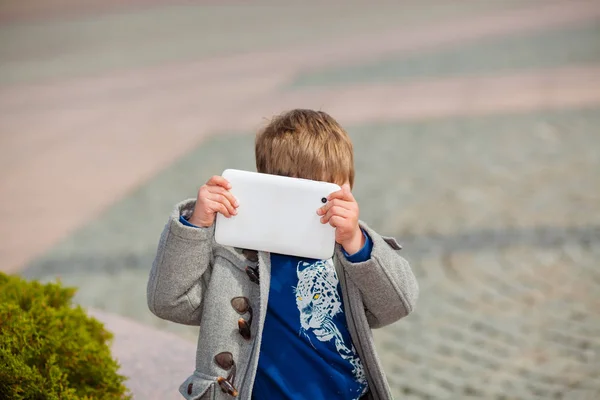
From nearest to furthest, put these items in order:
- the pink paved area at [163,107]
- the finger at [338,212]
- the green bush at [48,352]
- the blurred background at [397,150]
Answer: the finger at [338,212] < the green bush at [48,352] < the blurred background at [397,150] < the pink paved area at [163,107]

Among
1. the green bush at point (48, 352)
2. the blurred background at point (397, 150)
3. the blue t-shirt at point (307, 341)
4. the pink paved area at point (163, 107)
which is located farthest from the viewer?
the pink paved area at point (163, 107)

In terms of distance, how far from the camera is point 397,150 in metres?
9.28

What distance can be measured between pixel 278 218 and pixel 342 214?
0.21 metres

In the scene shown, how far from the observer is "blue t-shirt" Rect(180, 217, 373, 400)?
2688 mm

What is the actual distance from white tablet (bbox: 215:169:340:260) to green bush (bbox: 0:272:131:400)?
3.50 feet

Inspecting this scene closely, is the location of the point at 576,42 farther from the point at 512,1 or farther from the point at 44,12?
the point at 44,12

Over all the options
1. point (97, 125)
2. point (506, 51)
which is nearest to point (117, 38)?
point (97, 125)

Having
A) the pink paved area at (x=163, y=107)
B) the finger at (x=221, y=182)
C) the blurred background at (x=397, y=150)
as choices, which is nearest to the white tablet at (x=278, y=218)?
the finger at (x=221, y=182)

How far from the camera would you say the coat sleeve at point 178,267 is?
2.66 metres

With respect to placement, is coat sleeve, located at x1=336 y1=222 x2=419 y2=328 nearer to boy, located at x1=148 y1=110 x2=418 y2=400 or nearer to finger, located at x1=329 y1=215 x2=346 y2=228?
boy, located at x1=148 y1=110 x2=418 y2=400

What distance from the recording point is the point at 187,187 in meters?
8.60

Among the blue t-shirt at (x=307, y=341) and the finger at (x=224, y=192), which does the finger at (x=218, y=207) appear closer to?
the finger at (x=224, y=192)

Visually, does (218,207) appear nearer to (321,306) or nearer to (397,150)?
(321,306)

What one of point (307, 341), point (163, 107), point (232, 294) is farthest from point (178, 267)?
point (163, 107)
